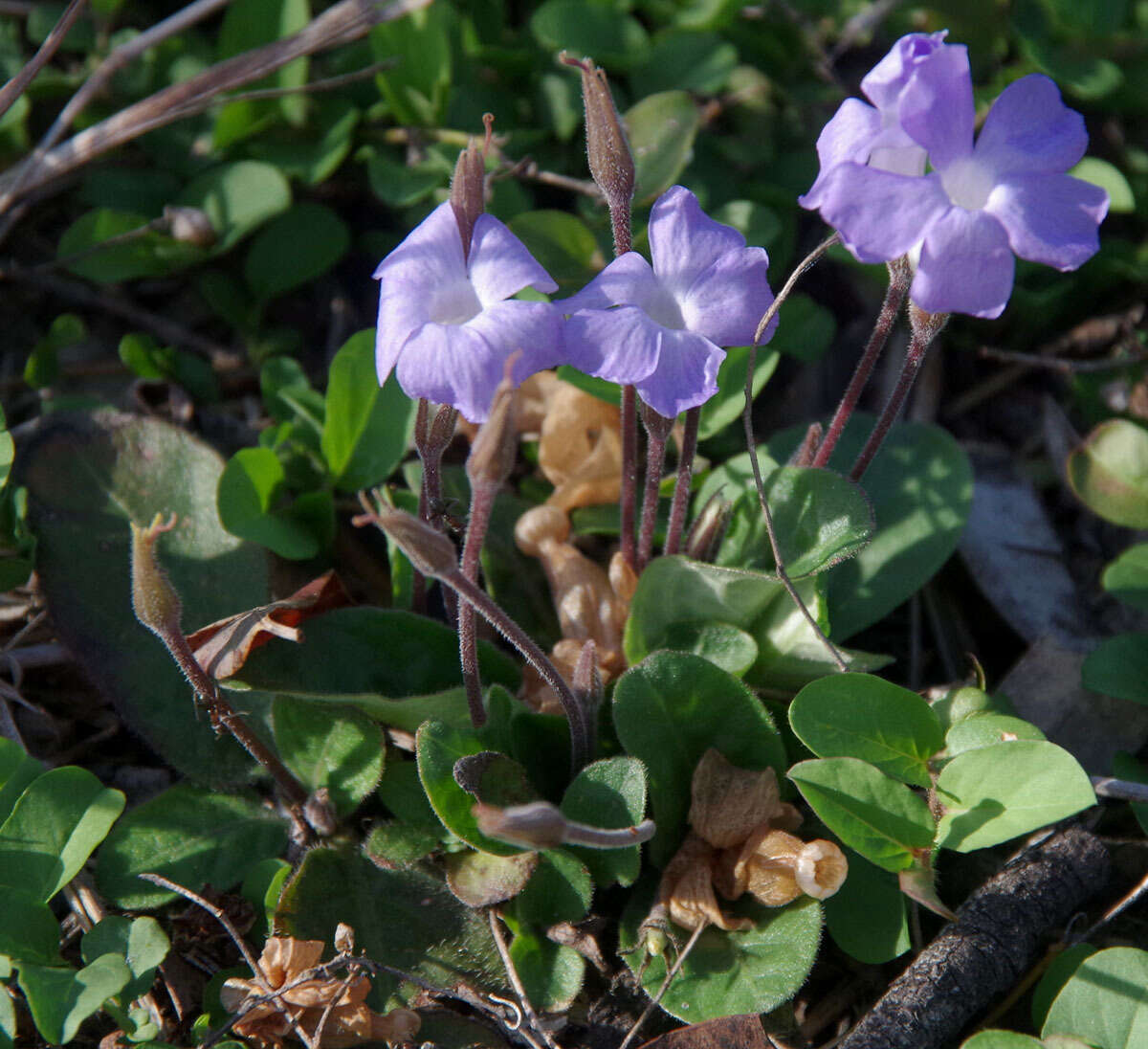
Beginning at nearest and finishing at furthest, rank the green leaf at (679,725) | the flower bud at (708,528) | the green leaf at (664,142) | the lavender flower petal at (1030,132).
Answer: the lavender flower petal at (1030,132), the green leaf at (679,725), the flower bud at (708,528), the green leaf at (664,142)

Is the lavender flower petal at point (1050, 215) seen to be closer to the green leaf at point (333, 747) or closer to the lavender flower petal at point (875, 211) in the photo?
the lavender flower petal at point (875, 211)

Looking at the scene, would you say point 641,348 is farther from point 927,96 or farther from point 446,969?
point 446,969

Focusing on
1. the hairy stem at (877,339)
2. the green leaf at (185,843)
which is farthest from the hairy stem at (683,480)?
the green leaf at (185,843)

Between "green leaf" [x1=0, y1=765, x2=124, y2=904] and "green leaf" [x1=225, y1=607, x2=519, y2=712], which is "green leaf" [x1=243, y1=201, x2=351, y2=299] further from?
"green leaf" [x1=0, y1=765, x2=124, y2=904]

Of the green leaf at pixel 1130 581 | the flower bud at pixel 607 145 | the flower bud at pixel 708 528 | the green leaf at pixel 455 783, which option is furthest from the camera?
the green leaf at pixel 1130 581

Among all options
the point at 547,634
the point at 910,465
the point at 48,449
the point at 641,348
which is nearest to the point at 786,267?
the point at 910,465

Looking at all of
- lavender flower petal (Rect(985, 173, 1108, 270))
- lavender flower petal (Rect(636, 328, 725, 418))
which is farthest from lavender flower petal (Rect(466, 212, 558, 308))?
lavender flower petal (Rect(985, 173, 1108, 270))
